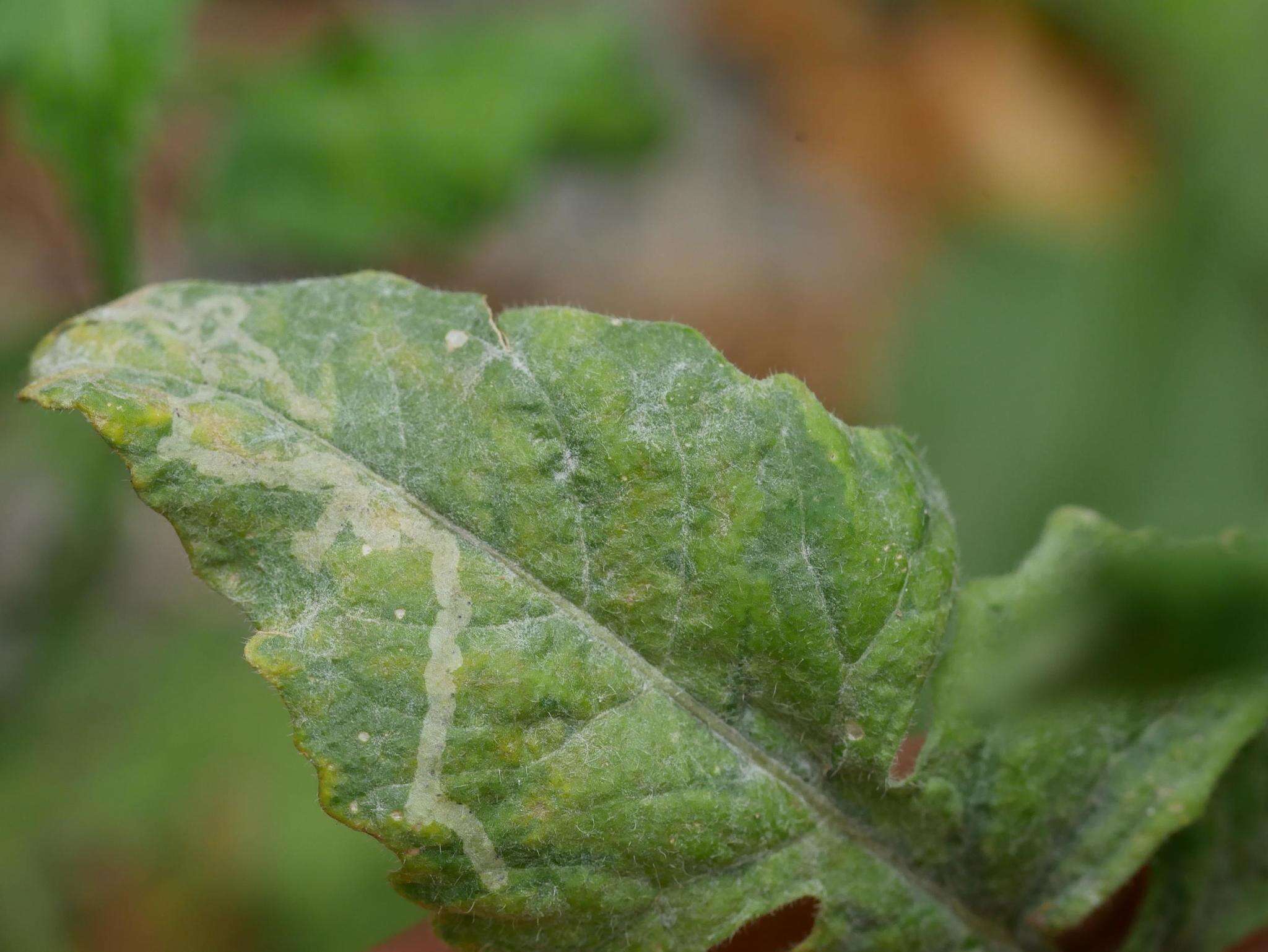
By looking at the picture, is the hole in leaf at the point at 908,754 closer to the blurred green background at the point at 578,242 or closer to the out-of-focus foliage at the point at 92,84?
the blurred green background at the point at 578,242

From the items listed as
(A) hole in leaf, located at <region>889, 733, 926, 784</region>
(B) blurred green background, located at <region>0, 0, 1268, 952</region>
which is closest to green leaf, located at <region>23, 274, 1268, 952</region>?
(A) hole in leaf, located at <region>889, 733, 926, 784</region>

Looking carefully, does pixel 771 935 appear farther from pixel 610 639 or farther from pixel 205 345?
pixel 205 345

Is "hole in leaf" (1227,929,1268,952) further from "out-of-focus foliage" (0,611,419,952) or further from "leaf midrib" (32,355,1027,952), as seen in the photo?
"out-of-focus foliage" (0,611,419,952)

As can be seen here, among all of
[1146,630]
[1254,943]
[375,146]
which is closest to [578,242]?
[375,146]

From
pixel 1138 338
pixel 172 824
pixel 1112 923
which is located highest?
pixel 1138 338

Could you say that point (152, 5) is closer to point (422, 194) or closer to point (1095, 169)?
point (422, 194)

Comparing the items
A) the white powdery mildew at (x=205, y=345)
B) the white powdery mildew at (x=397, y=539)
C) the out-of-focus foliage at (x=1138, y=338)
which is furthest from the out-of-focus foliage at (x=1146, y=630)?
the out-of-focus foliage at (x=1138, y=338)
